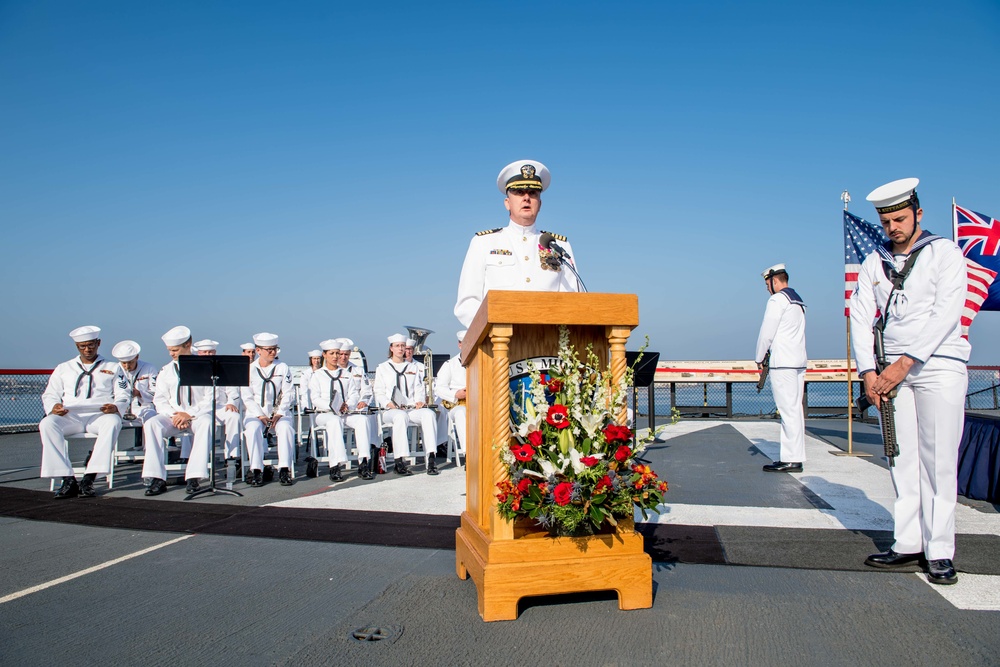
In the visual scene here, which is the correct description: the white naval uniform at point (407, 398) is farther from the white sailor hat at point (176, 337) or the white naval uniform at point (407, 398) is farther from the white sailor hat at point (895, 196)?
the white sailor hat at point (895, 196)

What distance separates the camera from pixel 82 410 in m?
7.34

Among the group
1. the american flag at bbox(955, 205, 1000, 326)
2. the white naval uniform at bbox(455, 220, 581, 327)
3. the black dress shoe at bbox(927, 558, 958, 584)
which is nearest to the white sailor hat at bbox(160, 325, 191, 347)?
the white naval uniform at bbox(455, 220, 581, 327)

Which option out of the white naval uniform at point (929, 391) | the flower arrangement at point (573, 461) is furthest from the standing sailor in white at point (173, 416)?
the white naval uniform at point (929, 391)

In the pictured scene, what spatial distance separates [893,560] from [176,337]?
7884mm

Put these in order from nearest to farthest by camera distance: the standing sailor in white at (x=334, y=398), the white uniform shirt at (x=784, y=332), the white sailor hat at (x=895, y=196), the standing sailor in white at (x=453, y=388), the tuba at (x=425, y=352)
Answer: the white sailor hat at (x=895, y=196), the white uniform shirt at (x=784, y=332), the standing sailor in white at (x=334, y=398), the standing sailor in white at (x=453, y=388), the tuba at (x=425, y=352)

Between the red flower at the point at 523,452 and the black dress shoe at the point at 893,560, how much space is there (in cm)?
214

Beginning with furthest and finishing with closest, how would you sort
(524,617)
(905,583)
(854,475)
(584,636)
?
(854,475) → (905,583) → (524,617) → (584,636)

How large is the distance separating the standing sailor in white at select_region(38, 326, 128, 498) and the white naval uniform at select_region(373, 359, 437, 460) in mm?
3090

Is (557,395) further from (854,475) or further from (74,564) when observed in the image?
(854,475)

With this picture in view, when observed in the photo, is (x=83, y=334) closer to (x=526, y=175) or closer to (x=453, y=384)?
(x=453, y=384)

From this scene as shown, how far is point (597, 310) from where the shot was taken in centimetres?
285

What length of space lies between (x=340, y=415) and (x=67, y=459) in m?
2.91

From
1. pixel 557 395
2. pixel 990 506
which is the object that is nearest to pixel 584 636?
pixel 557 395

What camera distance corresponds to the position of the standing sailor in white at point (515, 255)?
3543mm
